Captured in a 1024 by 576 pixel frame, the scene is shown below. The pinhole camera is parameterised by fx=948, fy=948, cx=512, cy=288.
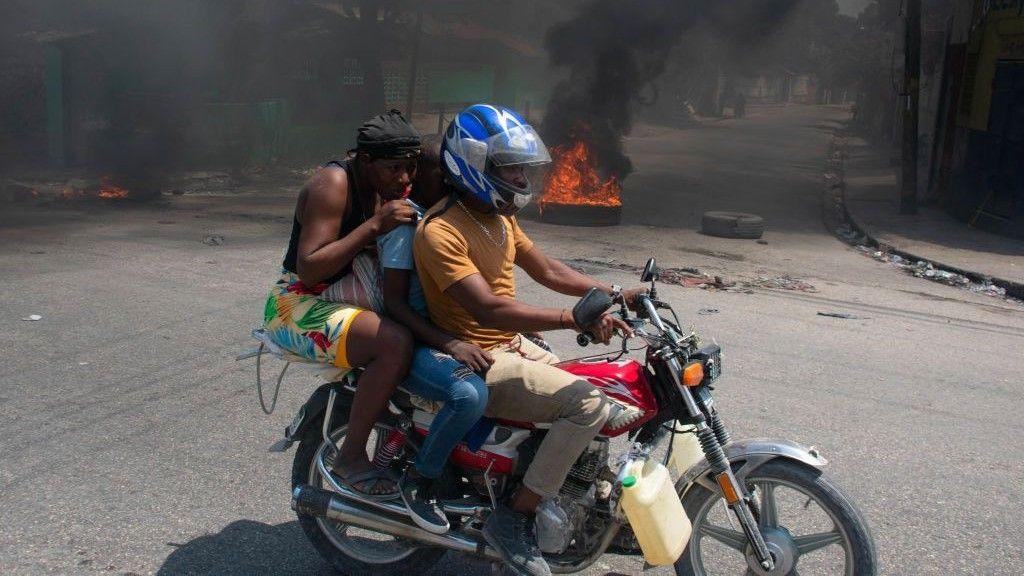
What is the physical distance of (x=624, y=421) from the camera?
10.2ft

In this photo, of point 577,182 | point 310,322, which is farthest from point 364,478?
point 577,182

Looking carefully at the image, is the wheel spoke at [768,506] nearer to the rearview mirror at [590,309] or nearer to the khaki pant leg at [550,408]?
the khaki pant leg at [550,408]

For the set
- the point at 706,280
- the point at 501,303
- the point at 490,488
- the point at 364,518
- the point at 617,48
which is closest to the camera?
the point at 501,303

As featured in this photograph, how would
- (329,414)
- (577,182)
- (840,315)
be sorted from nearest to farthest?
(329,414)
(840,315)
(577,182)

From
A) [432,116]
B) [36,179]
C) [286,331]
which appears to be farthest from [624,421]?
[432,116]

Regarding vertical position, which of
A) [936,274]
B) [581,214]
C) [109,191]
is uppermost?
[581,214]

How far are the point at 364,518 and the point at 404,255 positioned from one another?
0.95m

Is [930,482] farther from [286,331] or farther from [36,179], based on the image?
[36,179]

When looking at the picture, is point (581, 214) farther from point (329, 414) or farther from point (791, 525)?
point (791, 525)

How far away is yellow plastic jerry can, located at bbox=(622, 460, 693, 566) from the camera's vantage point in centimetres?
295

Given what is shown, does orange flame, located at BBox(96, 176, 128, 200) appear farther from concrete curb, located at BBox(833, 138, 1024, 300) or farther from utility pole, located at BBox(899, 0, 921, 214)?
utility pole, located at BBox(899, 0, 921, 214)

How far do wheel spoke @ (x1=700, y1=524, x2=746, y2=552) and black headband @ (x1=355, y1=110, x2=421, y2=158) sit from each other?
173 centimetres

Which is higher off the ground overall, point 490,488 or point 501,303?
point 501,303

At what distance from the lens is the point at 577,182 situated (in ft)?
50.8
